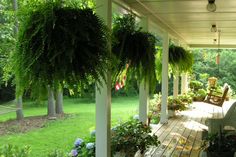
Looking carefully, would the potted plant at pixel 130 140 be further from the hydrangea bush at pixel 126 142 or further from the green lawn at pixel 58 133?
the green lawn at pixel 58 133

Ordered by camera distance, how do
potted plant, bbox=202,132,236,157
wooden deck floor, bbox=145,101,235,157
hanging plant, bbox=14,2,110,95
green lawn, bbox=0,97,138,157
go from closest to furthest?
hanging plant, bbox=14,2,110,95, potted plant, bbox=202,132,236,157, wooden deck floor, bbox=145,101,235,157, green lawn, bbox=0,97,138,157

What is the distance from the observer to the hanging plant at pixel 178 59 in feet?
19.5

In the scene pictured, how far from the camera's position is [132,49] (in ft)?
9.34

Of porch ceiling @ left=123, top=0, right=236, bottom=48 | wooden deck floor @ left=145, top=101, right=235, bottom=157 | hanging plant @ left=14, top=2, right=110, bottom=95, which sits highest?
porch ceiling @ left=123, top=0, right=236, bottom=48

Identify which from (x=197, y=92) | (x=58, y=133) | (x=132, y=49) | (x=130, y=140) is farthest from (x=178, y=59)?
(x=197, y=92)

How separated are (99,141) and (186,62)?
3.92m

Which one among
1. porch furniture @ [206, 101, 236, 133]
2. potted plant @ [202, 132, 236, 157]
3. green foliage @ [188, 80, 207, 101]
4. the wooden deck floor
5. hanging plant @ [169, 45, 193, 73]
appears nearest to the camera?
potted plant @ [202, 132, 236, 157]

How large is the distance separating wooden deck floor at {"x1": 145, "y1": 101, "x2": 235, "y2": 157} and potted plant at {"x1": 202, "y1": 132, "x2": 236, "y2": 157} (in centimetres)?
90

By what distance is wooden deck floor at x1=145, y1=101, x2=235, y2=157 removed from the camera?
12.7ft

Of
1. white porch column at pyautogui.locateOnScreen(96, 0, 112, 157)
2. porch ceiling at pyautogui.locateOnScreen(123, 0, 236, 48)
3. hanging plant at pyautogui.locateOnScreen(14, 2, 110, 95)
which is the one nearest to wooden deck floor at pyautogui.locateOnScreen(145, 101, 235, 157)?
white porch column at pyautogui.locateOnScreen(96, 0, 112, 157)

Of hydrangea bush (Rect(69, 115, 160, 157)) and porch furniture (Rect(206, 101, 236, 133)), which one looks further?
porch furniture (Rect(206, 101, 236, 133))

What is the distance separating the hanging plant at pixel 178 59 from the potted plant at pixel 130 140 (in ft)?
8.72

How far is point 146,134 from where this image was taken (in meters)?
3.45

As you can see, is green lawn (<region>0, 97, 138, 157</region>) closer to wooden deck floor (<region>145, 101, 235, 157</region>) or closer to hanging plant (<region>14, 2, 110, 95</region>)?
wooden deck floor (<region>145, 101, 235, 157</region>)
